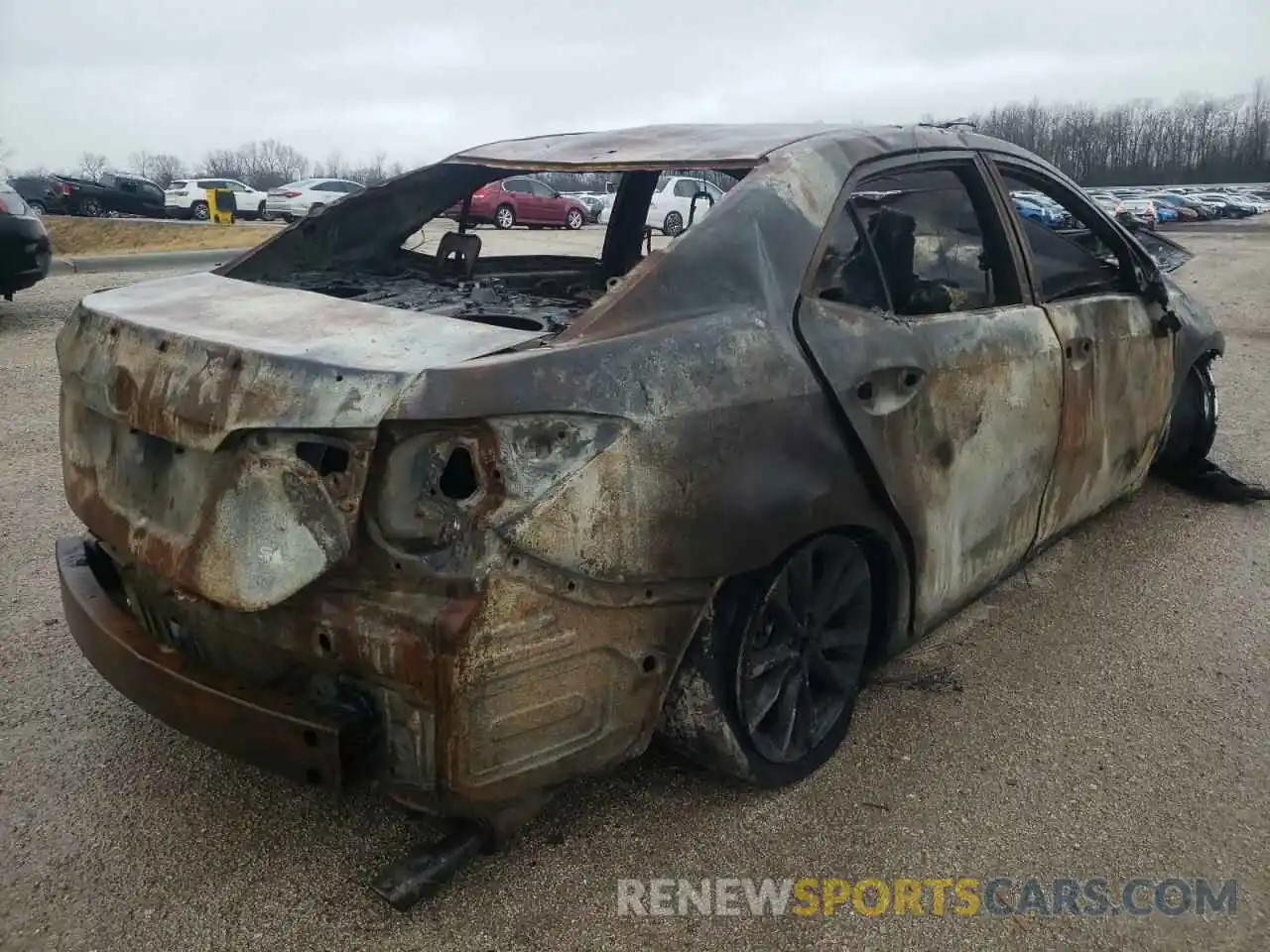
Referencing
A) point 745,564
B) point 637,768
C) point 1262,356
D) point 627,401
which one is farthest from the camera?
point 1262,356

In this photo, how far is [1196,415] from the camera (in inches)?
193

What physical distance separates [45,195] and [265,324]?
34.6m

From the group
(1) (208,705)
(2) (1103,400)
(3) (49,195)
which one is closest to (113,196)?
(3) (49,195)

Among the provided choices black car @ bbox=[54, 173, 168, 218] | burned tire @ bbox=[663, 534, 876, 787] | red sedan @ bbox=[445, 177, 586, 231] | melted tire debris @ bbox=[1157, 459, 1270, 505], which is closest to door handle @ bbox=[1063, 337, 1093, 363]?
burned tire @ bbox=[663, 534, 876, 787]

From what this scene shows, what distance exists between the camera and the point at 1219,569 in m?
4.13

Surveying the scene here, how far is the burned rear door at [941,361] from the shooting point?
2572 mm

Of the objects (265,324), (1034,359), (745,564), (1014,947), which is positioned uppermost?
(265,324)

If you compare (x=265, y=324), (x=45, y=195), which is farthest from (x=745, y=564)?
(x=45, y=195)

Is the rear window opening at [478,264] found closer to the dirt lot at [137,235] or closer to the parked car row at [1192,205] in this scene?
the dirt lot at [137,235]

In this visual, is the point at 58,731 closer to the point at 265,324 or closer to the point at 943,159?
the point at 265,324

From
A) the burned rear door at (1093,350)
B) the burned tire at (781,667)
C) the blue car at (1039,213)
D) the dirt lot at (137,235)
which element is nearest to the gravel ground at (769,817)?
the burned tire at (781,667)

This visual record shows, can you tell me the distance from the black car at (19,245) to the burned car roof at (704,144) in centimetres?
717

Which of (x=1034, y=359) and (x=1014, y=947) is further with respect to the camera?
(x=1034, y=359)

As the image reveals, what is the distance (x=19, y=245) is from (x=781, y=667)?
29.4 feet
